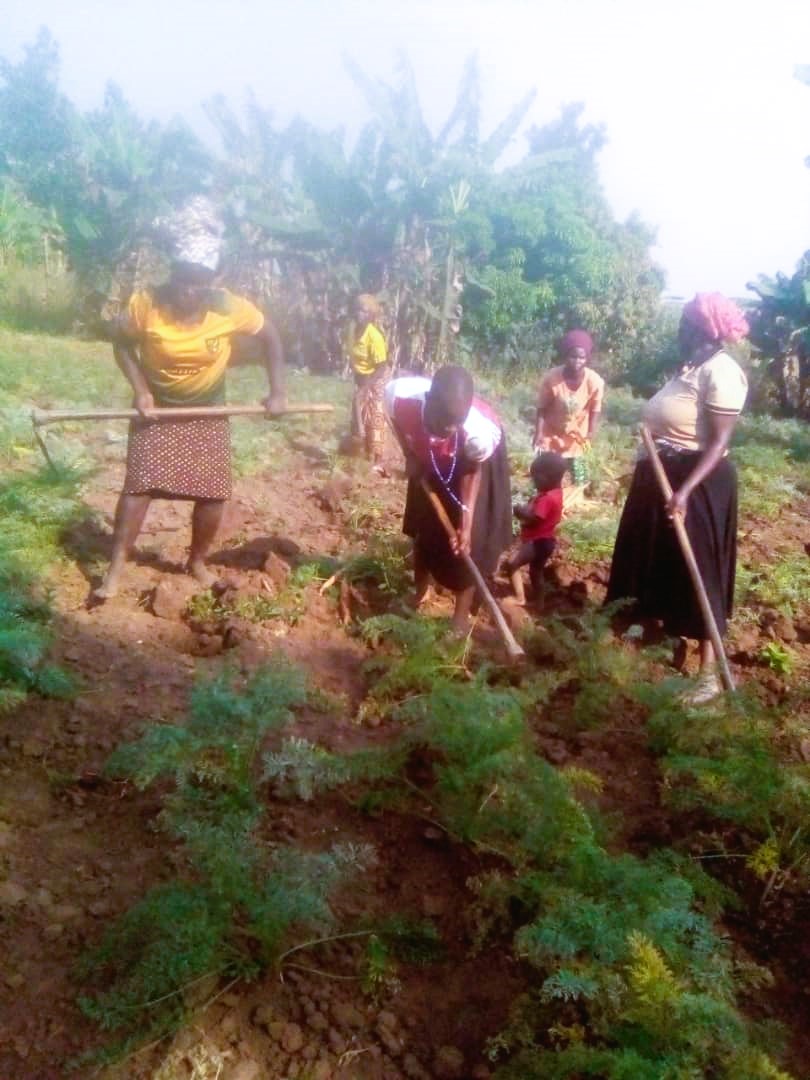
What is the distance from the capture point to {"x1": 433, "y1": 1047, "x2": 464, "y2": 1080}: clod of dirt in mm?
2072

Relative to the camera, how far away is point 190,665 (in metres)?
3.90

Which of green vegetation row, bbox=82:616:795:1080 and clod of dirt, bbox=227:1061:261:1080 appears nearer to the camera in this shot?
green vegetation row, bbox=82:616:795:1080

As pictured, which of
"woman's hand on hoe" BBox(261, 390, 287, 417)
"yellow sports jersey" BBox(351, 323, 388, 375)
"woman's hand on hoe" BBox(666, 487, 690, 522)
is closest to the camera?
"woman's hand on hoe" BBox(666, 487, 690, 522)

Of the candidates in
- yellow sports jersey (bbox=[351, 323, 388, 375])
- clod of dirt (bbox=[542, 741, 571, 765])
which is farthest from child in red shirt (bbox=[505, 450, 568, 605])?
yellow sports jersey (bbox=[351, 323, 388, 375])

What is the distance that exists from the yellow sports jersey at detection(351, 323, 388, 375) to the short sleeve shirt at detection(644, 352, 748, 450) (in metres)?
4.34

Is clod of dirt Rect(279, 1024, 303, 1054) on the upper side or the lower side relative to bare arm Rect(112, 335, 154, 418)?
lower

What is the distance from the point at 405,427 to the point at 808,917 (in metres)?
2.45

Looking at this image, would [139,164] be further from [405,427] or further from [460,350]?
[405,427]

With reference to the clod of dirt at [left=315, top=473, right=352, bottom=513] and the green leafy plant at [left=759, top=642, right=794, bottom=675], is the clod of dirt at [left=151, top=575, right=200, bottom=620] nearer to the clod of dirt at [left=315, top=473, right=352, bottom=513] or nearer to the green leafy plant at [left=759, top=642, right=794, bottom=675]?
the clod of dirt at [left=315, top=473, right=352, bottom=513]

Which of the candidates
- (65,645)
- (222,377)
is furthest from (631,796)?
(222,377)

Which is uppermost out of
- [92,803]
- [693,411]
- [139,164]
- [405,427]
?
[139,164]

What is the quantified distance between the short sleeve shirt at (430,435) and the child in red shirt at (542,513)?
2.66 ft

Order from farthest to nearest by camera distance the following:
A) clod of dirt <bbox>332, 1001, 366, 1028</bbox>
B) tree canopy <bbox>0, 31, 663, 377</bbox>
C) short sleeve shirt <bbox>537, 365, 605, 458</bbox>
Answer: tree canopy <bbox>0, 31, 663, 377</bbox>
short sleeve shirt <bbox>537, 365, 605, 458</bbox>
clod of dirt <bbox>332, 1001, 366, 1028</bbox>

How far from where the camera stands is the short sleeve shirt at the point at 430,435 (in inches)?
151
